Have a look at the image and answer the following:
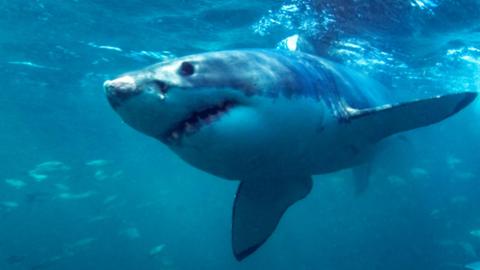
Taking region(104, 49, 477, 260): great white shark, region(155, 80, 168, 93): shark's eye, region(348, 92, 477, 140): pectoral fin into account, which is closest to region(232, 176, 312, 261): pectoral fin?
region(104, 49, 477, 260): great white shark

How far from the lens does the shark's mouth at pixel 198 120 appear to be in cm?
305

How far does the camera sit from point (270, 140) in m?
3.67

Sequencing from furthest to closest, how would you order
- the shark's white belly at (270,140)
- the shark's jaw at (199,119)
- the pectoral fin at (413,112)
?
the pectoral fin at (413,112)
the shark's white belly at (270,140)
the shark's jaw at (199,119)

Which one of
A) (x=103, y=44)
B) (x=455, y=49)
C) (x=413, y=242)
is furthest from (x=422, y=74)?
(x=103, y=44)

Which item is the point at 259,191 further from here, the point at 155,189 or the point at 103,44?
the point at 155,189

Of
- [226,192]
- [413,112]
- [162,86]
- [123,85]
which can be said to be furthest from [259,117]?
[226,192]

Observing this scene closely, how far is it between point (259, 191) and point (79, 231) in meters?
35.0

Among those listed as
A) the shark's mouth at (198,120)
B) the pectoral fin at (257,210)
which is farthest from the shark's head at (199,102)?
the pectoral fin at (257,210)

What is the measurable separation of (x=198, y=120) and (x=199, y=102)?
0.15 metres

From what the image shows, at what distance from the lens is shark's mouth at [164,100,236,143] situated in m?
3.05

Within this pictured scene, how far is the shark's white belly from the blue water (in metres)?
9.11

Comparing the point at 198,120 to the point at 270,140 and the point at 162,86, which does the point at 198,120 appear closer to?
the point at 162,86

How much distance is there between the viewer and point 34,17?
1509 centimetres

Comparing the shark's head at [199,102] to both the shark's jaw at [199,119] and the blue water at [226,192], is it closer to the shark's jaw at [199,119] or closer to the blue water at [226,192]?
the shark's jaw at [199,119]
